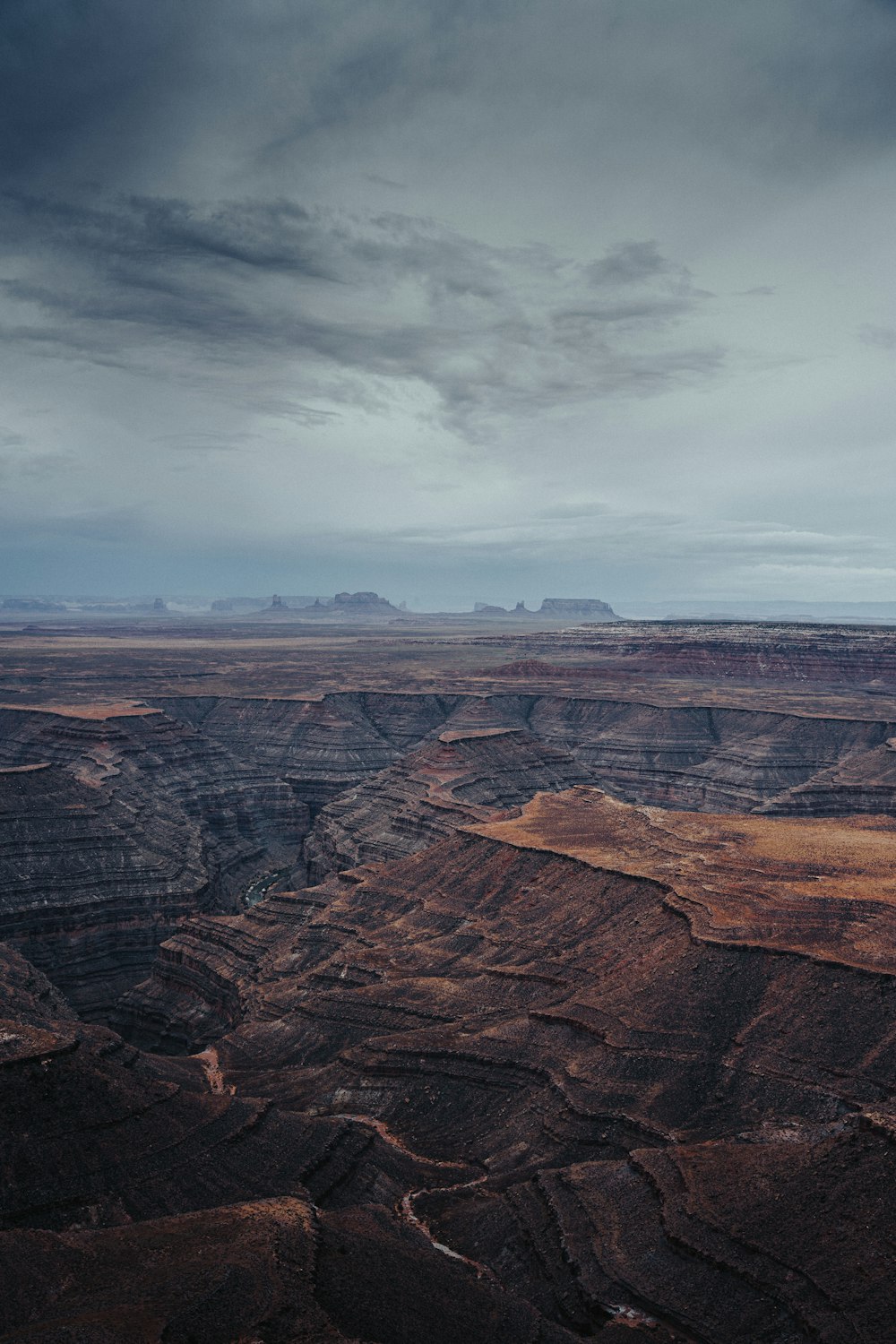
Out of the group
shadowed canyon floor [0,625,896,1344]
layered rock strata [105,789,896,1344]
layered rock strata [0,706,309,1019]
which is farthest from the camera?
layered rock strata [0,706,309,1019]

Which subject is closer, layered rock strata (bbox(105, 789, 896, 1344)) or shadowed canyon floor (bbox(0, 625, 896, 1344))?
shadowed canyon floor (bbox(0, 625, 896, 1344))

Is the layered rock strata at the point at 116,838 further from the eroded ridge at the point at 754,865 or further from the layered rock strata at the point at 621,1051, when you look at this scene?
the eroded ridge at the point at 754,865

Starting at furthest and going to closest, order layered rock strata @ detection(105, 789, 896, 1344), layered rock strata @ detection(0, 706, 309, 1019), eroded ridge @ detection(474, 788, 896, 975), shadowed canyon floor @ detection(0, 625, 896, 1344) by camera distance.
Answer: layered rock strata @ detection(0, 706, 309, 1019), eroded ridge @ detection(474, 788, 896, 975), layered rock strata @ detection(105, 789, 896, 1344), shadowed canyon floor @ detection(0, 625, 896, 1344)

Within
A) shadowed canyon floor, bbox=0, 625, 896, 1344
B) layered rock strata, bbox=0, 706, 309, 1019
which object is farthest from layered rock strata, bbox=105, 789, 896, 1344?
layered rock strata, bbox=0, 706, 309, 1019

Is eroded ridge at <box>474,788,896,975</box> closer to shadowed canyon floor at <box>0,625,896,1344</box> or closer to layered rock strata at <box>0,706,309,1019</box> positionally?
shadowed canyon floor at <box>0,625,896,1344</box>

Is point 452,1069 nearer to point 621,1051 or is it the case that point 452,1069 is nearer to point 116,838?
point 621,1051

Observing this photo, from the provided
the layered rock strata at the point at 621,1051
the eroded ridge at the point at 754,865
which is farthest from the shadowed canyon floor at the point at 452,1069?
the eroded ridge at the point at 754,865

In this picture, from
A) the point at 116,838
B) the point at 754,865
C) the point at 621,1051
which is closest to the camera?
the point at 621,1051

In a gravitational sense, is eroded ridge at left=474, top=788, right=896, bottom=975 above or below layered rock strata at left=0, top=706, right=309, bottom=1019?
above

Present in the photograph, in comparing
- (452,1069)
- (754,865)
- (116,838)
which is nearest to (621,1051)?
(452,1069)
